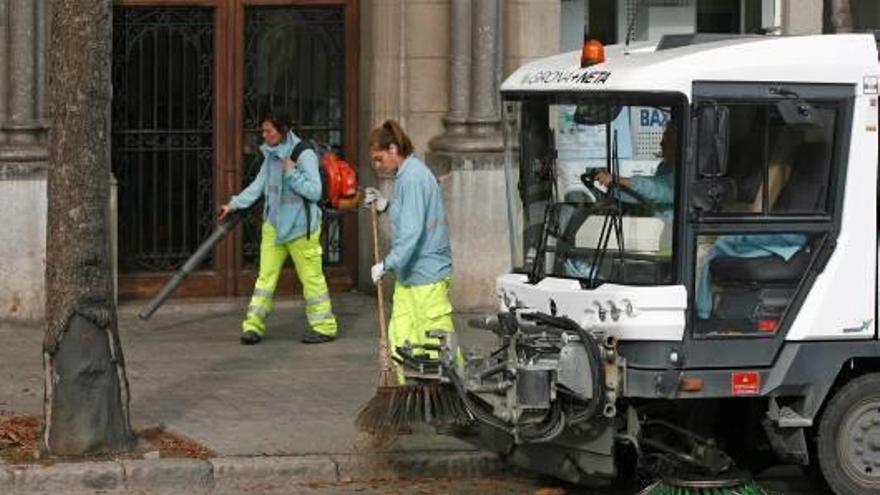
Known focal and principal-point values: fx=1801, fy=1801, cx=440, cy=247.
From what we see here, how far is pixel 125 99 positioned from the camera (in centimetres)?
1492

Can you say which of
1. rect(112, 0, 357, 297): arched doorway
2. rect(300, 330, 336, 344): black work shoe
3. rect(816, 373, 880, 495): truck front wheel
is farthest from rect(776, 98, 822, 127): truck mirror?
rect(112, 0, 357, 297): arched doorway

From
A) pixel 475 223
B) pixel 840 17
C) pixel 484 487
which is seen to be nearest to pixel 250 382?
pixel 484 487

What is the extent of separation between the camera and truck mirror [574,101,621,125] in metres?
8.57

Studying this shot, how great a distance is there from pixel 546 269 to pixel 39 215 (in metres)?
6.06

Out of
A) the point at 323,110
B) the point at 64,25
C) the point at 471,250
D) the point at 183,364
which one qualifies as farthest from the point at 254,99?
the point at 64,25

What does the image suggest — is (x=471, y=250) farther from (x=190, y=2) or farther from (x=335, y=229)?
(x=190, y=2)

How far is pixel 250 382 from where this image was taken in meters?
11.8

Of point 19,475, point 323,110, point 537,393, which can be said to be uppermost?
point 323,110

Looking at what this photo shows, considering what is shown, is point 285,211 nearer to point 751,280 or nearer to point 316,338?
point 316,338

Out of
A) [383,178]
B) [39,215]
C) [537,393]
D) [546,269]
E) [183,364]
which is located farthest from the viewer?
[383,178]

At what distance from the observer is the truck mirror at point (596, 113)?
8.57 metres

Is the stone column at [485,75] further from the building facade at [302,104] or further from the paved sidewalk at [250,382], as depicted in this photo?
the paved sidewalk at [250,382]

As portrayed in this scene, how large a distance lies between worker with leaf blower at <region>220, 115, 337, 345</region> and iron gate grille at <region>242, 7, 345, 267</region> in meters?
1.94

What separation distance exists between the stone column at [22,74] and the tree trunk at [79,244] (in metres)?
4.61
